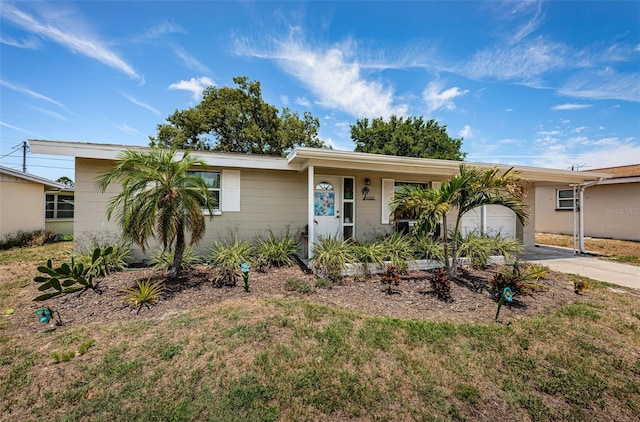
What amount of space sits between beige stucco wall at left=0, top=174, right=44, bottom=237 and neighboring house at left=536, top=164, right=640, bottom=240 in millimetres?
22639

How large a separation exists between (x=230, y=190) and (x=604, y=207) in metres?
16.7

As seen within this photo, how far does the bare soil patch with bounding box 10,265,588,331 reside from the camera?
3621 mm

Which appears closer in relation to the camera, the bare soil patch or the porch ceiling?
the bare soil patch

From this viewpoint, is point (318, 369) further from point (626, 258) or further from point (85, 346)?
point (626, 258)

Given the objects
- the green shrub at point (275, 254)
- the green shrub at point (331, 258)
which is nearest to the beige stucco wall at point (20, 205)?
the green shrub at point (275, 254)

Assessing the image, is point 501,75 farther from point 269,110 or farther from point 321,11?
point 269,110

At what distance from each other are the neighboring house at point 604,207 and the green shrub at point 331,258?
11.4 meters

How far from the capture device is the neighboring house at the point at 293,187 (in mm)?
5832

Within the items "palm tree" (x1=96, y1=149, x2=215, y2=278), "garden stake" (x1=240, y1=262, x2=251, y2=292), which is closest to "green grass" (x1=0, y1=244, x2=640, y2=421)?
"garden stake" (x1=240, y1=262, x2=251, y2=292)

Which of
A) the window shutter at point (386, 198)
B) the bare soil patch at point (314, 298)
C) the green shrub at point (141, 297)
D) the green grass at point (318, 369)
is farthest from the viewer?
the window shutter at point (386, 198)

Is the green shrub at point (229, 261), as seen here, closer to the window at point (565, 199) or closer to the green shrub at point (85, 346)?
the green shrub at point (85, 346)

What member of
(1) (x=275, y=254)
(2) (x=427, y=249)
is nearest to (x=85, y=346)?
(1) (x=275, y=254)

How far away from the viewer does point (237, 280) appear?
493 cm

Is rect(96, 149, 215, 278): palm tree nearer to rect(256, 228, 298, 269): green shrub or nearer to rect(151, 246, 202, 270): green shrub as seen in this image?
rect(151, 246, 202, 270): green shrub
